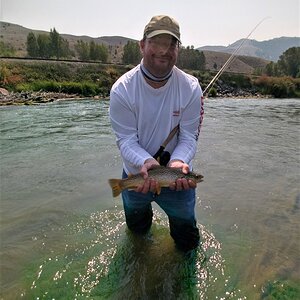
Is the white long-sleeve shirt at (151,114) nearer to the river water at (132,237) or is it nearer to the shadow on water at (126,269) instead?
the shadow on water at (126,269)

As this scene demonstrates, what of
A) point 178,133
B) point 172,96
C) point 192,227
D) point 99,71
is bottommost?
point 99,71

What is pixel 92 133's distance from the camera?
17.5 meters

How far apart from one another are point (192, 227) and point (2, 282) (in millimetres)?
2878

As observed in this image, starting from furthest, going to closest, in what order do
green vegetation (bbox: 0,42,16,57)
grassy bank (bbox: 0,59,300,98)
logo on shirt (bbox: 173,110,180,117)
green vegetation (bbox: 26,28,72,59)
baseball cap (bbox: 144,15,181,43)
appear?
green vegetation (bbox: 26,28,72,59) → green vegetation (bbox: 0,42,16,57) → grassy bank (bbox: 0,59,300,98) → logo on shirt (bbox: 173,110,180,117) → baseball cap (bbox: 144,15,181,43)

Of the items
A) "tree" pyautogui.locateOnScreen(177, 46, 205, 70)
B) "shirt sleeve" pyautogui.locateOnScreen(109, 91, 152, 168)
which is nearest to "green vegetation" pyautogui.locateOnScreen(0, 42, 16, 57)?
"tree" pyautogui.locateOnScreen(177, 46, 205, 70)

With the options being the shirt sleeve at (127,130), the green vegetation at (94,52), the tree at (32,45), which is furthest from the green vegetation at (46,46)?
the shirt sleeve at (127,130)

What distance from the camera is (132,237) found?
599cm

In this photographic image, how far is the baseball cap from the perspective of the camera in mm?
3793

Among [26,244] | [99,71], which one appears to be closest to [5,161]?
[26,244]

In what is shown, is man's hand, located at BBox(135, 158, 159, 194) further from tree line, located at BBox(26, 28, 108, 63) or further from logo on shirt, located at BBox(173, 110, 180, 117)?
tree line, located at BBox(26, 28, 108, 63)

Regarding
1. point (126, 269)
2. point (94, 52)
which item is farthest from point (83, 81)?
point (126, 269)

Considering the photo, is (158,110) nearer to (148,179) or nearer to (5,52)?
(148,179)

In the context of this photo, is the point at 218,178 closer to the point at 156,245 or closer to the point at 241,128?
the point at 156,245

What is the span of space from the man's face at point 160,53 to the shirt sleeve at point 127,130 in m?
0.54
